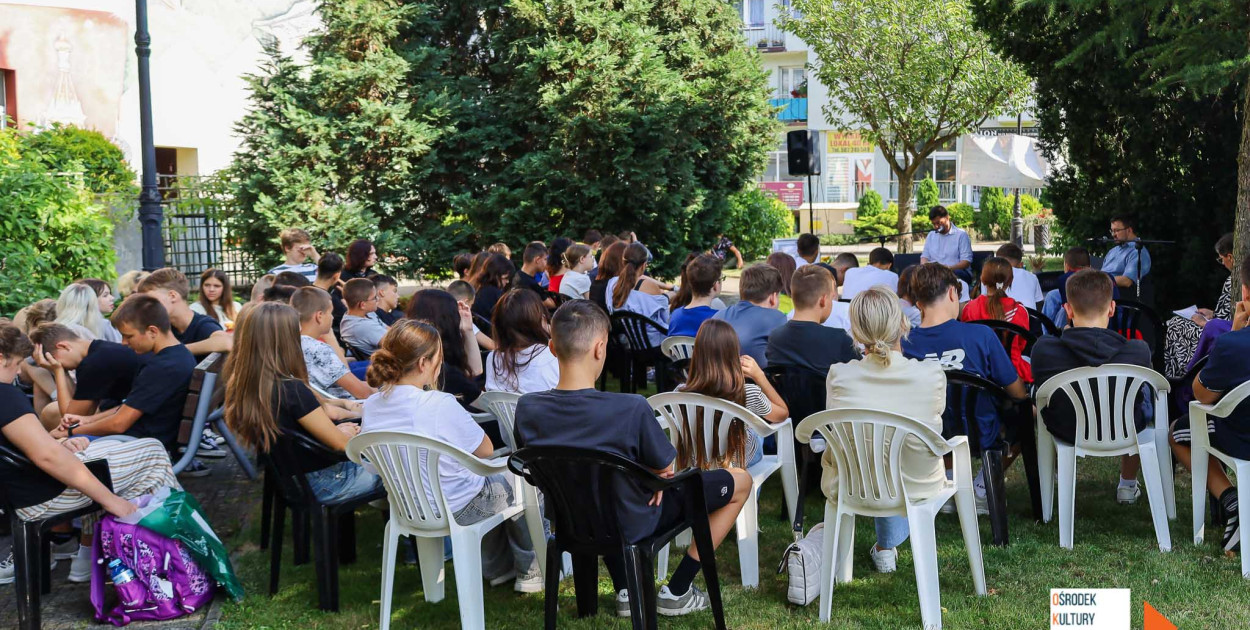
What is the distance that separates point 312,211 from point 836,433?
13.2 meters

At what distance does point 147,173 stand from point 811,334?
430 inches

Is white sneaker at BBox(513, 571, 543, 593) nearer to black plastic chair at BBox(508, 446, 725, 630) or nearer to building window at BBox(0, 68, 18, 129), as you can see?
black plastic chair at BBox(508, 446, 725, 630)

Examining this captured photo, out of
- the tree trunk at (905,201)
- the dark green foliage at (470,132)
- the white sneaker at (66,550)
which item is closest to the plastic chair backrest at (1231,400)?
the white sneaker at (66,550)

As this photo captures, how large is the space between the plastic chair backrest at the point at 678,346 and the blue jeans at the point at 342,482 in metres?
2.56

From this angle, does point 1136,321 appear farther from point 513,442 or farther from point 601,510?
point 601,510

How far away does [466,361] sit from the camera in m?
5.86

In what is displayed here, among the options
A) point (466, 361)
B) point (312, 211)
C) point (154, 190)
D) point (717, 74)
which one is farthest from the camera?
point (717, 74)

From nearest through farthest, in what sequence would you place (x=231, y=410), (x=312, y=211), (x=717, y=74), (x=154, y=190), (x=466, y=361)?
1. (x=231, y=410)
2. (x=466, y=361)
3. (x=154, y=190)
4. (x=312, y=211)
5. (x=717, y=74)

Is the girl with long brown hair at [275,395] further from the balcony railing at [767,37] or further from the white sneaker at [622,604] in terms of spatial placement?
the balcony railing at [767,37]

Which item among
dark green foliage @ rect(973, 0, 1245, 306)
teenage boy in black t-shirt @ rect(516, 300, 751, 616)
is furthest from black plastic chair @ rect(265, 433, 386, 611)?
dark green foliage @ rect(973, 0, 1245, 306)

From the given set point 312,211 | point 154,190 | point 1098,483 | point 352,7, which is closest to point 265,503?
point 1098,483

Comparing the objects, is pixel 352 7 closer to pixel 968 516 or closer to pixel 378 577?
pixel 378 577

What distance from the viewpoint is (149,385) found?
17.1 feet

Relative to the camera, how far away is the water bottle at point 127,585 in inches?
180
